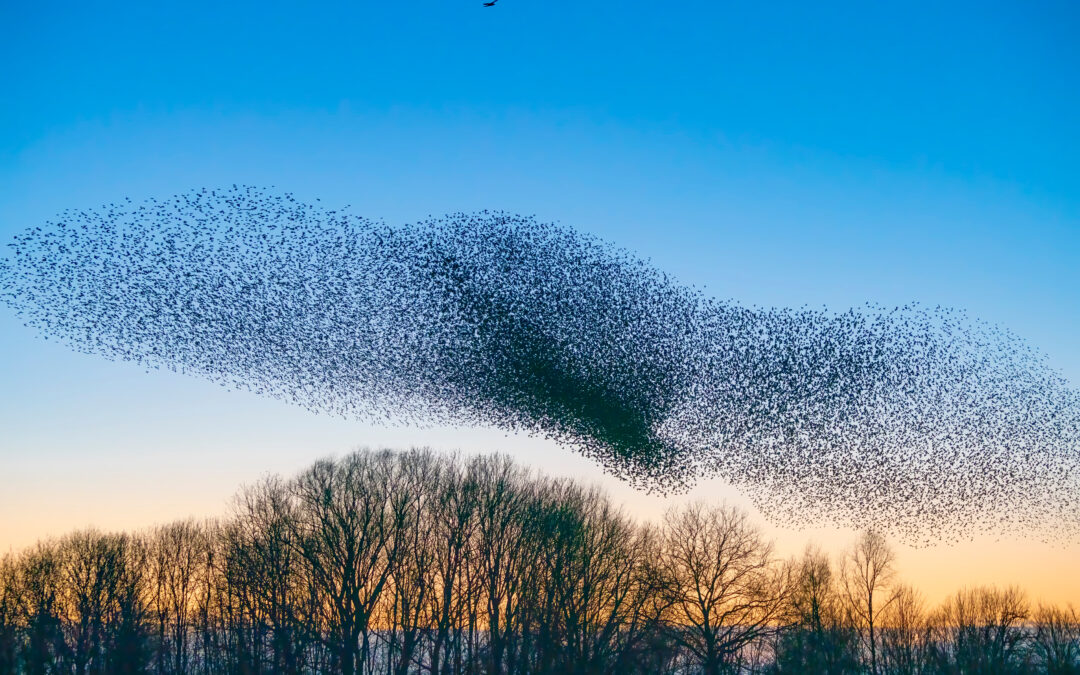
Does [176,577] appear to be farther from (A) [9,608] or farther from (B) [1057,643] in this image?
(B) [1057,643]

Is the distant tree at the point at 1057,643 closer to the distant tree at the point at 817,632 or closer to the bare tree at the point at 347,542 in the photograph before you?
the distant tree at the point at 817,632

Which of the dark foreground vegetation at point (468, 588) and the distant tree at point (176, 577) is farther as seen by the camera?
the distant tree at point (176, 577)

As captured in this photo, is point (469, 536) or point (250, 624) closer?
point (469, 536)

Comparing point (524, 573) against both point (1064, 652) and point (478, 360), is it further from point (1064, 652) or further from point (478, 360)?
point (1064, 652)

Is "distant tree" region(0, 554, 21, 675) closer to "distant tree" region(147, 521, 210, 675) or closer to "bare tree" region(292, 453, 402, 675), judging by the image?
"distant tree" region(147, 521, 210, 675)

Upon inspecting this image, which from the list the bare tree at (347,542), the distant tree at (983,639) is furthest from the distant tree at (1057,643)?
the bare tree at (347,542)

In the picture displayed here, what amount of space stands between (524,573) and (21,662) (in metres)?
34.6

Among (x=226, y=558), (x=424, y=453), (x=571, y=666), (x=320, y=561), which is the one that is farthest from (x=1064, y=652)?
(x=226, y=558)

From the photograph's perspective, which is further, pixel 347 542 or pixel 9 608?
pixel 9 608

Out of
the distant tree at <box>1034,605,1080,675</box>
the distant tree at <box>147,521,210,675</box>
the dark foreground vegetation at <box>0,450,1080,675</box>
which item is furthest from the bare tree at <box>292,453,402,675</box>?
the distant tree at <box>1034,605,1080,675</box>

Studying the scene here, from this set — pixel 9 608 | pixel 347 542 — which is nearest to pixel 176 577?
pixel 9 608

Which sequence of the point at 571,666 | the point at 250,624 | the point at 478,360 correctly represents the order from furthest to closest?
the point at 250,624 → the point at 571,666 → the point at 478,360

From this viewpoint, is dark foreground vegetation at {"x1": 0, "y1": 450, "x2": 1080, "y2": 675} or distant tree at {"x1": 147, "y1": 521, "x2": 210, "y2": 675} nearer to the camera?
dark foreground vegetation at {"x1": 0, "y1": 450, "x2": 1080, "y2": 675}

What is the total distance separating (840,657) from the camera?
61.2 m
